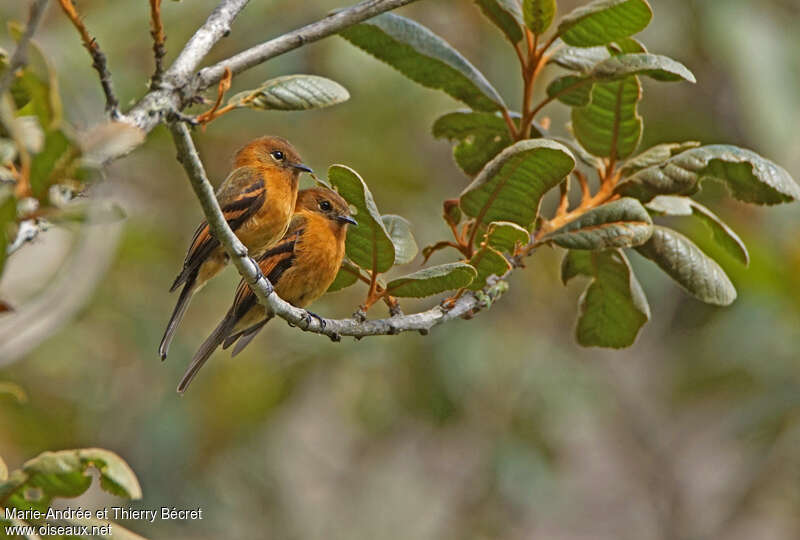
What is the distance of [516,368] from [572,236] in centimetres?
521

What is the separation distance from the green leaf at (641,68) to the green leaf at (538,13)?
16 cm

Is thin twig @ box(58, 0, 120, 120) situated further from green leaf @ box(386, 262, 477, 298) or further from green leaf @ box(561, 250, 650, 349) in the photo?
green leaf @ box(561, 250, 650, 349)

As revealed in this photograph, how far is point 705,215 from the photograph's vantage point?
8.37 feet

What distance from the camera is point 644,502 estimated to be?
9.62 m

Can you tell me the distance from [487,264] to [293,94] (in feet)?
2.00

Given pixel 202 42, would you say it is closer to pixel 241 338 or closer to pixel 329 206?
pixel 329 206

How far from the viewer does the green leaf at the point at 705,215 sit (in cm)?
249

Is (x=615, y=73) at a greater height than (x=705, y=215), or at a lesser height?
greater

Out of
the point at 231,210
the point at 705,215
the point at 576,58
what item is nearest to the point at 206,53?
the point at 576,58

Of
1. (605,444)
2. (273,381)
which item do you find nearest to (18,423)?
(273,381)

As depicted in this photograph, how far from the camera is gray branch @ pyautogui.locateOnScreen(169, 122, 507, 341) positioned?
1.44 meters

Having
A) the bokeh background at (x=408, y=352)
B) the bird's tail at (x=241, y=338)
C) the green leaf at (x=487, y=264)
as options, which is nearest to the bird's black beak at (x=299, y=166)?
the bird's tail at (x=241, y=338)

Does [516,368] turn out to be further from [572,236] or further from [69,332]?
[572,236]

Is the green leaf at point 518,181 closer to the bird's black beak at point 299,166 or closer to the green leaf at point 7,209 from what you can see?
the bird's black beak at point 299,166
